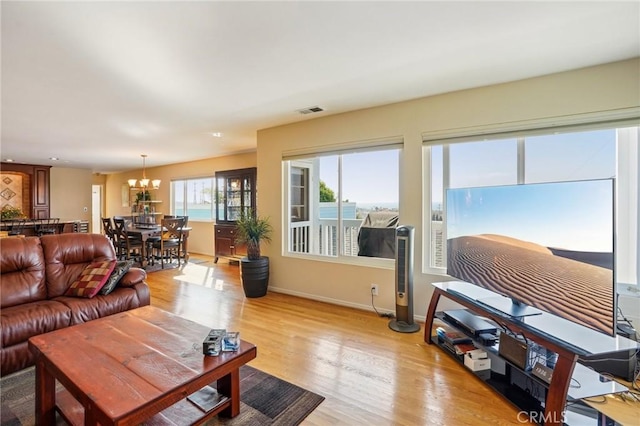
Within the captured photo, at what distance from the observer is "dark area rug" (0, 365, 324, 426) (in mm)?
1729

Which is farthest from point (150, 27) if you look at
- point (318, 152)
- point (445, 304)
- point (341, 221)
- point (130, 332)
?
point (445, 304)

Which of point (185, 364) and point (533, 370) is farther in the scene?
point (533, 370)

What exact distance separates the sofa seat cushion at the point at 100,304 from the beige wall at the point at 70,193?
7.80 meters

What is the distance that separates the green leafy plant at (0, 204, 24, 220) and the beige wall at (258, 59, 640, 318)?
7131 millimetres

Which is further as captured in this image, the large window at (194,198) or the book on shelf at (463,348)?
the large window at (194,198)

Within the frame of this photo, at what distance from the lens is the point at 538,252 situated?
74.7 inches

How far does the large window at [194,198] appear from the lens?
751 cm

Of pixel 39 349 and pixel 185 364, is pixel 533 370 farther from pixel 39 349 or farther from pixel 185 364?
pixel 39 349

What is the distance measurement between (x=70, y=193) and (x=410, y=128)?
10007mm

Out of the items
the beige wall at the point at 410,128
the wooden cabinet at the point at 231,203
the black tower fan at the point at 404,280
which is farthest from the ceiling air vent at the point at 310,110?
the wooden cabinet at the point at 231,203

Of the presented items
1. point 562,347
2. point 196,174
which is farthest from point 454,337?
point 196,174

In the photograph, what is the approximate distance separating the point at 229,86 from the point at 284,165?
156cm

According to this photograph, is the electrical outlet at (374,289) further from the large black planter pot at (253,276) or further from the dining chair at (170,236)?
the dining chair at (170,236)

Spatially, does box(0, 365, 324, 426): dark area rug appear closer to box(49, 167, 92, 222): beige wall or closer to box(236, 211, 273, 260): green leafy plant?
box(236, 211, 273, 260): green leafy plant
